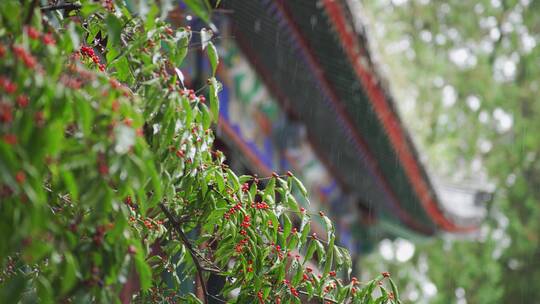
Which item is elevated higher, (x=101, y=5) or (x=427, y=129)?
(x=101, y=5)

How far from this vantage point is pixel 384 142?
5.37m

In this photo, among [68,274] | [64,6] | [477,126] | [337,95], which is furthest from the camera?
[477,126]

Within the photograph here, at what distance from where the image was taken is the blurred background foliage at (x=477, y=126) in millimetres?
12211

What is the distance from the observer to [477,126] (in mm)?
13148

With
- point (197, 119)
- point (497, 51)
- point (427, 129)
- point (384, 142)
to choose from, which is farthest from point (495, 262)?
point (197, 119)

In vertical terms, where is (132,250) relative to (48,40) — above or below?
below

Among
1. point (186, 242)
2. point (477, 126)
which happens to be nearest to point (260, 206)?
point (186, 242)

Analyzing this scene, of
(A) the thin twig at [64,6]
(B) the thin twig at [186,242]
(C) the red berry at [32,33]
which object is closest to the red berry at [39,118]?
(C) the red berry at [32,33]

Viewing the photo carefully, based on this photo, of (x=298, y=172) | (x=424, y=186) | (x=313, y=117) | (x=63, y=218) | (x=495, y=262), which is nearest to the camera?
(x=63, y=218)

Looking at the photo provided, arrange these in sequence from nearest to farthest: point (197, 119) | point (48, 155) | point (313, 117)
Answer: point (48, 155), point (197, 119), point (313, 117)

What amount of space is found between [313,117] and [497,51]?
8658mm

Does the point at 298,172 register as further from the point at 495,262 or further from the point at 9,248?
the point at 495,262

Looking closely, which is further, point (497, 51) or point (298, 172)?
point (497, 51)

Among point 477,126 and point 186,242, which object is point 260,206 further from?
point 477,126
